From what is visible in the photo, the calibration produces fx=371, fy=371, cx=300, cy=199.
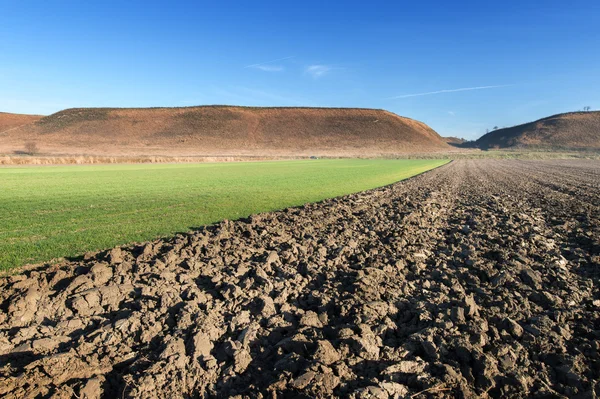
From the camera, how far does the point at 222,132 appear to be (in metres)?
131

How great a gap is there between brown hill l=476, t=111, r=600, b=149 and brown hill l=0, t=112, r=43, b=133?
18512 centimetres

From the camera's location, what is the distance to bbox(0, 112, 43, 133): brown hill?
136375 mm

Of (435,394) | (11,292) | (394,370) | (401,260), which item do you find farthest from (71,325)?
(401,260)

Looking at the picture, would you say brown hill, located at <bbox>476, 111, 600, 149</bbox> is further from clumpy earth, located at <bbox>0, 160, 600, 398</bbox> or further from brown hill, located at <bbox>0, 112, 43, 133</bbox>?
brown hill, located at <bbox>0, 112, 43, 133</bbox>

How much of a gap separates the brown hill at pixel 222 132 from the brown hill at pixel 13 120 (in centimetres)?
1463

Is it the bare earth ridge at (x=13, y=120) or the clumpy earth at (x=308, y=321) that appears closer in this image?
the clumpy earth at (x=308, y=321)

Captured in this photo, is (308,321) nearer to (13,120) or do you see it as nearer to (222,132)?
(222,132)

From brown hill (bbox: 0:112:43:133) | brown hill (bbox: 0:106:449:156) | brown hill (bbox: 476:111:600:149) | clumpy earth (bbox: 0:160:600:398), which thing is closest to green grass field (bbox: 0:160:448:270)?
clumpy earth (bbox: 0:160:600:398)

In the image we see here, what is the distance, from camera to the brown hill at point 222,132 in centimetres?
11306

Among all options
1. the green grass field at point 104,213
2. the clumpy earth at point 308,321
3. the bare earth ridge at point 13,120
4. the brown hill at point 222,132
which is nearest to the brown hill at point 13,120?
the bare earth ridge at point 13,120

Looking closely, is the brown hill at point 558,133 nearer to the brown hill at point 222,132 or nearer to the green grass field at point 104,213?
the brown hill at point 222,132

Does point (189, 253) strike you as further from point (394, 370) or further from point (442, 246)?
point (442, 246)

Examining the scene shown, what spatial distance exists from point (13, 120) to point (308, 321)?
177 m

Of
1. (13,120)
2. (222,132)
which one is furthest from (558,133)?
(13,120)
